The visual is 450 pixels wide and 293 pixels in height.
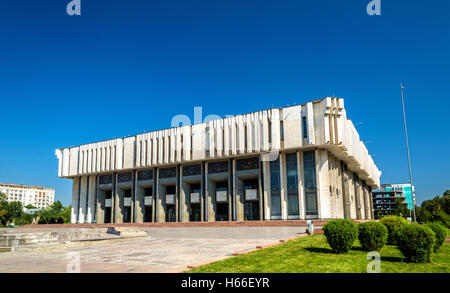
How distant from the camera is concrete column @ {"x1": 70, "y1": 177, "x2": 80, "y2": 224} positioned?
51.2m

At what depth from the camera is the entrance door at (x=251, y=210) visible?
37625mm

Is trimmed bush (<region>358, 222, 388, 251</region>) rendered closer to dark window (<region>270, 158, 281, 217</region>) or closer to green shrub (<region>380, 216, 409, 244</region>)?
green shrub (<region>380, 216, 409, 244</region>)

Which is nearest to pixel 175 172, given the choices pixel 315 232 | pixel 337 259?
pixel 315 232

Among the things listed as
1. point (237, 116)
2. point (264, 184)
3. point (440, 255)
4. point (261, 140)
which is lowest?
point (440, 255)

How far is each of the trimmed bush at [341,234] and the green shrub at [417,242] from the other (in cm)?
155

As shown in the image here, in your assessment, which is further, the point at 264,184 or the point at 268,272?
the point at 264,184

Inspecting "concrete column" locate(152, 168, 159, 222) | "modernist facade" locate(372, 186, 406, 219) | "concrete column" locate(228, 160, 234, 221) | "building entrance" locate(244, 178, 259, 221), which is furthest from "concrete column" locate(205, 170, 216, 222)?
"modernist facade" locate(372, 186, 406, 219)

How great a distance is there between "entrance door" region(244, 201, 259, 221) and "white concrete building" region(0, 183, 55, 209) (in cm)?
12702

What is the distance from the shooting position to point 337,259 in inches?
396

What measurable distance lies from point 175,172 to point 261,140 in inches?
490

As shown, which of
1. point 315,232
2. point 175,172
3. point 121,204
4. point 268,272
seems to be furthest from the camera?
point 121,204

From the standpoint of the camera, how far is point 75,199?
170 feet
